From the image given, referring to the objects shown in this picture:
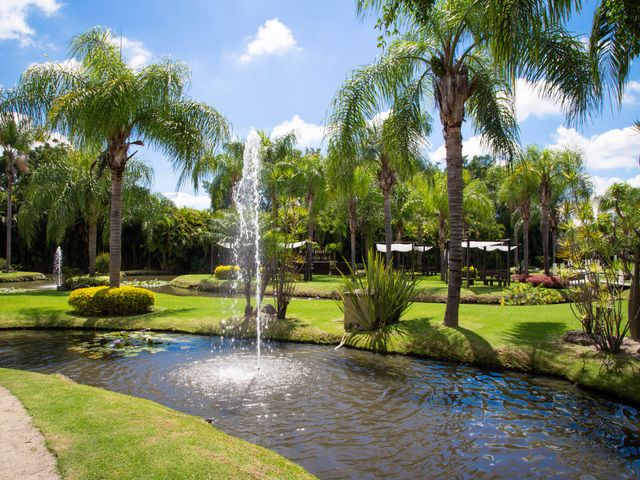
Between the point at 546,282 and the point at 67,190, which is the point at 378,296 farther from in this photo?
the point at 67,190

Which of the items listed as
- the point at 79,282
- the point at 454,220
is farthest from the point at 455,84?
the point at 79,282

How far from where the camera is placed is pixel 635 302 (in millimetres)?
8328

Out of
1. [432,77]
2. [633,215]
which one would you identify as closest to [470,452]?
[633,215]

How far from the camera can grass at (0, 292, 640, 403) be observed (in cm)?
761

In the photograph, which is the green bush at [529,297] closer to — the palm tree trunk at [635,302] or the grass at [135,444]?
the palm tree trunk at [635,302]

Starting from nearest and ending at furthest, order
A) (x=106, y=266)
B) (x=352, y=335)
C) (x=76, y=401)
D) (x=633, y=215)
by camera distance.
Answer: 1. (x=76, y=401)
2. (x=633, y=215)
3. (x=352, y=335)
4. (x=106, y=266)

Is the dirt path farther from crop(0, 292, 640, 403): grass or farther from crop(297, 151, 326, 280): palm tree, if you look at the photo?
crop(297, 151, 326, 280): palm tree

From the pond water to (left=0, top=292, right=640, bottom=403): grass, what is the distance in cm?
45

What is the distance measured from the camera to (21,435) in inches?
166

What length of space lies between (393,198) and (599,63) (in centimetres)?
2938

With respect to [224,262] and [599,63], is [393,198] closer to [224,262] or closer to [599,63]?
[224,262]

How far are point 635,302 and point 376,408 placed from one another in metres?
5.60

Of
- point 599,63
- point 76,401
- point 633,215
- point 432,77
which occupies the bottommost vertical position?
point 76,401

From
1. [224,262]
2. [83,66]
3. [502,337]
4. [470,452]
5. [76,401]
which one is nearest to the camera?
[470,452]
